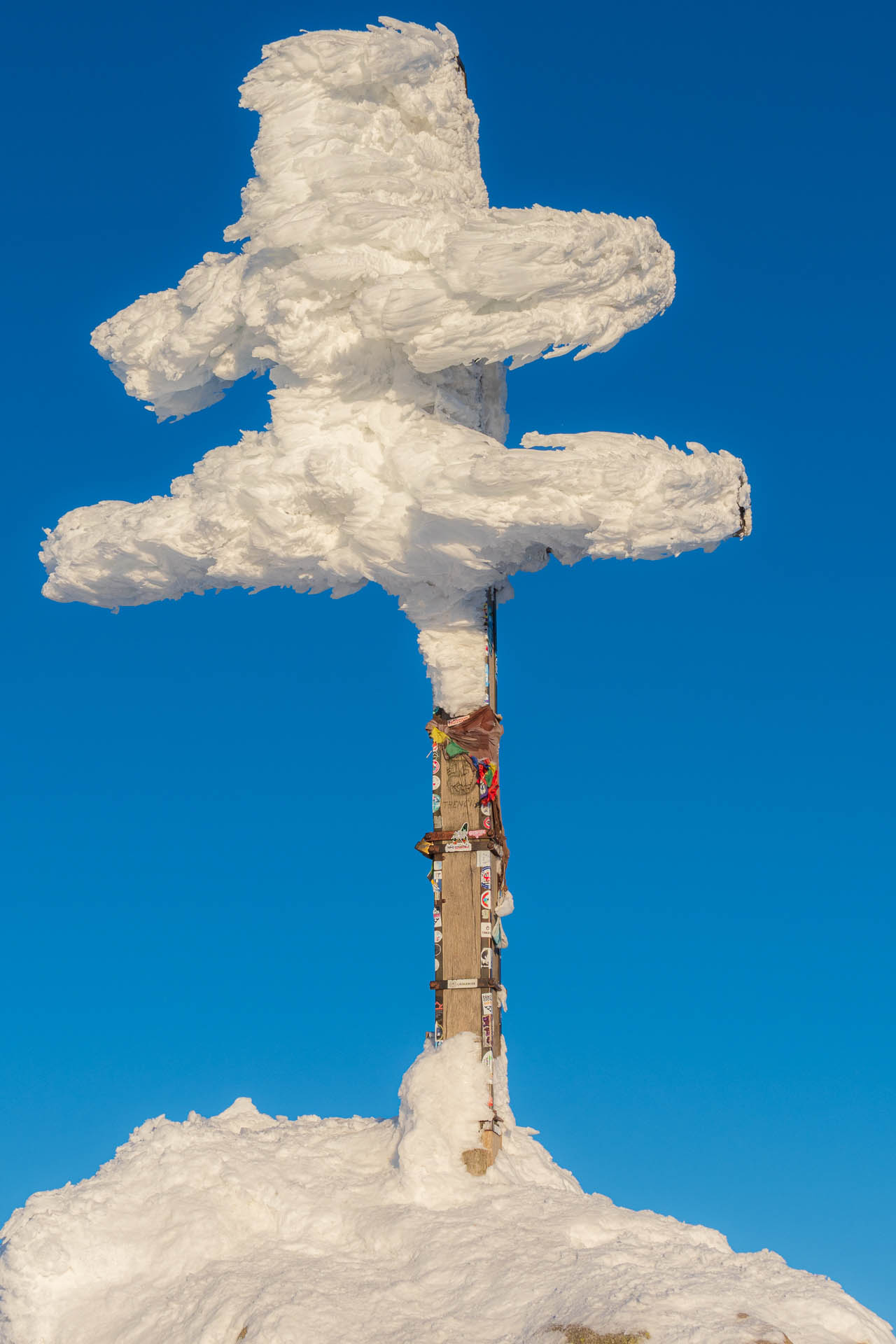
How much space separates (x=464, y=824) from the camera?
35.2 ft

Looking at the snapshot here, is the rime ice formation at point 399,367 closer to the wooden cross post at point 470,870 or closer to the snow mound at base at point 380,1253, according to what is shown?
the wooden cross post at point 470,870

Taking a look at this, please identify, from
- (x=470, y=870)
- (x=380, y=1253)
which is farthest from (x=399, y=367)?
(x=380, y=1253)

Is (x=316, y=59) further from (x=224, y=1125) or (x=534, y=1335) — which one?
(x=534, y=1335)

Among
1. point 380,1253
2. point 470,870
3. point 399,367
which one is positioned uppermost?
point 399,367

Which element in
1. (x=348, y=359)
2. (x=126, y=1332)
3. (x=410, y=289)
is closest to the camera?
(x=126, y=1332)

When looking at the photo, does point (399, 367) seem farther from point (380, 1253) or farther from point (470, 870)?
point (380, 1253)

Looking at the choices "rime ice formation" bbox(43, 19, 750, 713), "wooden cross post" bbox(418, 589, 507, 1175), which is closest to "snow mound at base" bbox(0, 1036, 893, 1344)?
"wooden cross post" bbox(418, 589, 507, 1175)

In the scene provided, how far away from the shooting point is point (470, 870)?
35.0 ft

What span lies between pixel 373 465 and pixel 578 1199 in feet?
17.9

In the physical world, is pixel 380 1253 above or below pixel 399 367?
below

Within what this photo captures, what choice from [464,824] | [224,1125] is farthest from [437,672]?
[224,1125]

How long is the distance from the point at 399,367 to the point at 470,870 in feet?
12.9

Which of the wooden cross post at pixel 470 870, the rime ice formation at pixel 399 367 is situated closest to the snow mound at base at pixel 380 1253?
the wooden cross post at pixel 470 870

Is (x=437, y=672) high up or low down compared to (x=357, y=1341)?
up
